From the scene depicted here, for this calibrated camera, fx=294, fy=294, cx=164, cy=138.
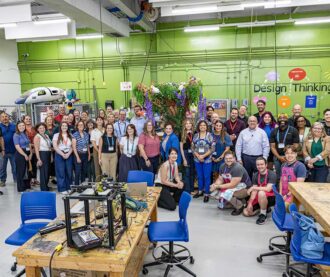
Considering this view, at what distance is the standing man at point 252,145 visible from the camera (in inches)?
204

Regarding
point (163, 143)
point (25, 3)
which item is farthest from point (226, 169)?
point (25, 3)

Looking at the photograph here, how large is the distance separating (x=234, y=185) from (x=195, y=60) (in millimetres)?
6306

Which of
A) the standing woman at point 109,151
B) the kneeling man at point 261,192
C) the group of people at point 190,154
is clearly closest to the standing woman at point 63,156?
the group of people at point 190,154

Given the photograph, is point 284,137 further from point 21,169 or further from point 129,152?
point 21,169

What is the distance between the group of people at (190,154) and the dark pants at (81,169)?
0.07ft

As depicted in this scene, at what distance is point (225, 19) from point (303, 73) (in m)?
3.08

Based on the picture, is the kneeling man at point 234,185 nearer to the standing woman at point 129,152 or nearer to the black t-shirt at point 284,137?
the black t-shirt at point 284,137

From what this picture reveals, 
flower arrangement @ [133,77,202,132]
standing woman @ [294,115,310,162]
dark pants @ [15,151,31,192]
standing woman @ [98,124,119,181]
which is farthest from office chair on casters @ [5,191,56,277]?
standing woman @ [294,115,310,162]

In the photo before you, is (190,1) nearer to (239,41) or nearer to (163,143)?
(163,143)

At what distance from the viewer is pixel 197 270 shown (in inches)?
132

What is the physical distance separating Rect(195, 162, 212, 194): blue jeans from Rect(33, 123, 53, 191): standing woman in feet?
9.89

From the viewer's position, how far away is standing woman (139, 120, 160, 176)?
5555mm

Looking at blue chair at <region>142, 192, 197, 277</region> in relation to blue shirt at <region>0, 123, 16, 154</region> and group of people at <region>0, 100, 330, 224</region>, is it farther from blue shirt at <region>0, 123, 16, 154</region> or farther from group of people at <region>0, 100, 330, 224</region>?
blue shirt at <region>0, 123, 16, 154</region>

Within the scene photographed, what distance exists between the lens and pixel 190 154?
5773 millimetres
